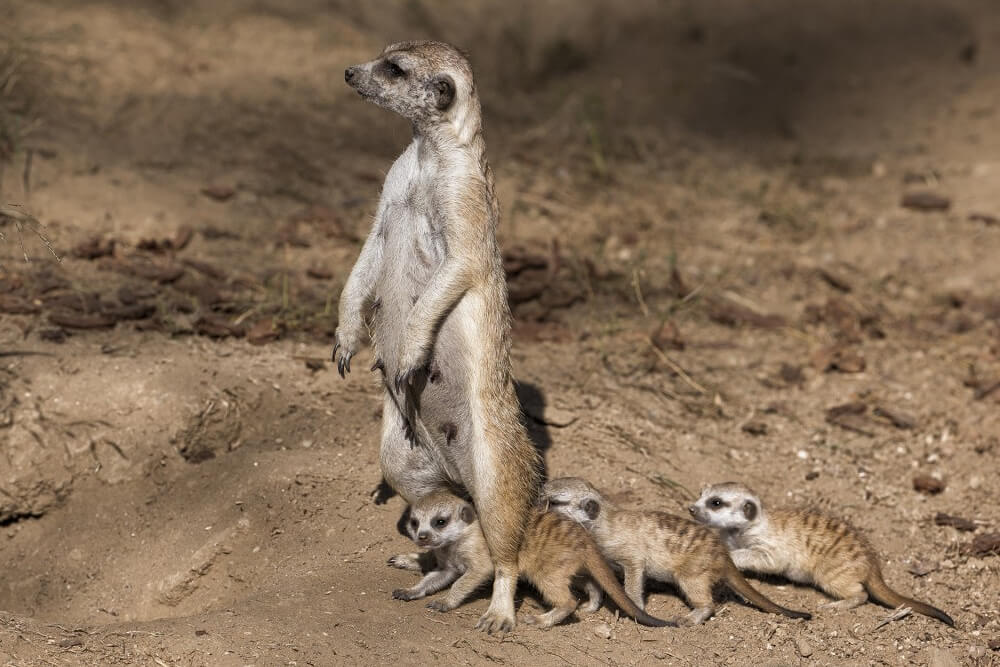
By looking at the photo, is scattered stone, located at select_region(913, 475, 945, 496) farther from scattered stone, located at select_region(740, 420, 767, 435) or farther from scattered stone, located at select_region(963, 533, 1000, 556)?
scattered stone, located at select_region(740, 420, 767, 435)

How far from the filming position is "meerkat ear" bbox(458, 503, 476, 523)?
3.85 m

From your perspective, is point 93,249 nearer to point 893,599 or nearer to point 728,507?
point 728,507

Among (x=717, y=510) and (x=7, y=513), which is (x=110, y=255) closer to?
(x=7, y=513)

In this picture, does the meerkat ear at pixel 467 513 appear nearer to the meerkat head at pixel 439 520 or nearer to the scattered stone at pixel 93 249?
the meerkat head at pixel 439 520

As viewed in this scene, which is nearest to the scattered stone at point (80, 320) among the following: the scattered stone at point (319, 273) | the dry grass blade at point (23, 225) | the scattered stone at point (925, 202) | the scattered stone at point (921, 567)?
the dry grass blade at point (23, 225)

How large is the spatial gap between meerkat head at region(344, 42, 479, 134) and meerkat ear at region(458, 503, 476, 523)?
1278 mm

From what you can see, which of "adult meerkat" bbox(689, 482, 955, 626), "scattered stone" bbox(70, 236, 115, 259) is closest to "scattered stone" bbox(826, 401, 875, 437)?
"adult meerkat" bbox(689, 482, 955, 626)

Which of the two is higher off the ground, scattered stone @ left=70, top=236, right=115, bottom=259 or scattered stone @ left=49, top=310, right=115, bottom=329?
scattered stone @ left=70, top=236, right=115, bottom=259

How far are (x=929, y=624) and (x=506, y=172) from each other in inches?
168

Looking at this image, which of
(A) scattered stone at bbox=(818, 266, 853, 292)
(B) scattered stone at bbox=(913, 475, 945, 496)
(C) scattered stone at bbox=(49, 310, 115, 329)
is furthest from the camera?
→ (A) scattered stone at bbox=(818, 266, 853, 292)

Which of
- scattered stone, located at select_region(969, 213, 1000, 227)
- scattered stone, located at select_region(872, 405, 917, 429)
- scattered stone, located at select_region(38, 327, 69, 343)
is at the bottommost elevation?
scattered stone, located at select_region(38, 327, 69, 343)

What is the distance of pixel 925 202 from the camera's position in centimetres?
762

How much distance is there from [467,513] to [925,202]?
16.4 ft

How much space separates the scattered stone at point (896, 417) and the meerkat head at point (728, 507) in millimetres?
1480
